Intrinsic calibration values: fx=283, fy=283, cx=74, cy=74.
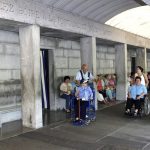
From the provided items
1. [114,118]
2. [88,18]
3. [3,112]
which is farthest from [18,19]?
[114,118]

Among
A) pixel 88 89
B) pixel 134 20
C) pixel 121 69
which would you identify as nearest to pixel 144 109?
pixel 88 89

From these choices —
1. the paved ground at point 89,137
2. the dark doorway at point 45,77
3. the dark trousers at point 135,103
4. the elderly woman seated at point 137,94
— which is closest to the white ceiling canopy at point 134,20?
the dark doorway at point 45,77

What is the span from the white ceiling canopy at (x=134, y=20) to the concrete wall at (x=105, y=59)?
5.40 feet

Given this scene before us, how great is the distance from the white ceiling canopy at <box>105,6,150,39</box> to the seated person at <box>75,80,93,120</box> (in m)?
4.45

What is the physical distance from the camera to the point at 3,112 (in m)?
8.34

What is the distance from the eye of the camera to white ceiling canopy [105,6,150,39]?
1220 cm

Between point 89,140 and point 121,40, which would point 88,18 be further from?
point 89,140

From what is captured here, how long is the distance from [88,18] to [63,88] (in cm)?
272

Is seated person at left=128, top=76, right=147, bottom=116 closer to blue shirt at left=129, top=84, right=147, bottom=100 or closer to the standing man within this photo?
blue shirt at left=129, top=84, right=147, bottom=100

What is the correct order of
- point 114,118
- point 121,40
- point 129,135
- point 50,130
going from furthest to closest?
point 121,40 → point 114,118 → point 50,130 → point 129,135

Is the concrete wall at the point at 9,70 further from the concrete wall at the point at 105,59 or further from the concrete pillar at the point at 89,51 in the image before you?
the concrete wall at the point at 105,59

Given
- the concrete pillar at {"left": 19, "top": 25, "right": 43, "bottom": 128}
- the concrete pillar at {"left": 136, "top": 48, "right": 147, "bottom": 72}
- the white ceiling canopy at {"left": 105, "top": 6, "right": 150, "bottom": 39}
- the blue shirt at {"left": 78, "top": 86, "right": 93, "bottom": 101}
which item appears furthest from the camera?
the concrete pillar at {"left": 136, "top": 48, "right": 147, "bottom": 72}

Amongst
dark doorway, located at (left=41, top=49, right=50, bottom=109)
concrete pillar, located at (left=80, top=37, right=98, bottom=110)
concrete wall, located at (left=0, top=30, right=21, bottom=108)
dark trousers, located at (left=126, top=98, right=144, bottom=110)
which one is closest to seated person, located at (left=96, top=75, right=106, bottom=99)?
concrete pillar, located at (left=80, top=37, right=98, bottom=110)

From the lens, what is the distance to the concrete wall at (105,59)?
14.4 metres
